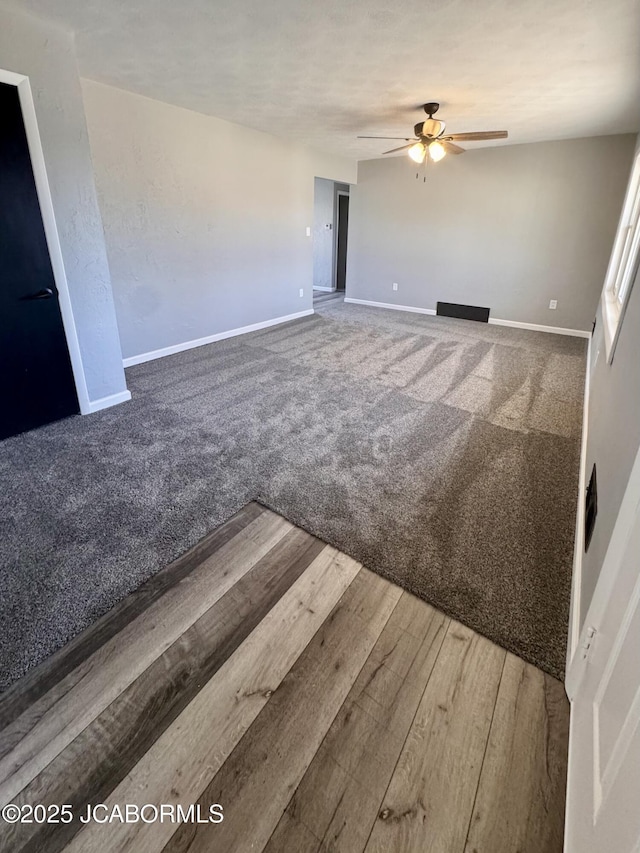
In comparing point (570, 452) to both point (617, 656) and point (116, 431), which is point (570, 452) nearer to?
point (617, 656)

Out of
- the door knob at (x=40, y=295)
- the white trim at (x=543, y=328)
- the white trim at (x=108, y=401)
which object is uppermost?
the door knob at (x=40, y=295)

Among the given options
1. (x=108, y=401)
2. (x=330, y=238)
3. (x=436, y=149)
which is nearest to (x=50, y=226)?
(x=108, y=401)

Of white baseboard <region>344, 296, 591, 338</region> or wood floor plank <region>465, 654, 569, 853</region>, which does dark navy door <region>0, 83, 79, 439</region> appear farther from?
white baseboard <region>344, 296, 591, 338</region>

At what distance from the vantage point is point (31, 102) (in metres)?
2.37

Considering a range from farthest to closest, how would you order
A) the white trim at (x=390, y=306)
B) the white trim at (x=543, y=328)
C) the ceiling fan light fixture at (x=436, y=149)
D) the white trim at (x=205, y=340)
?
1. the white trim at (x=390, y=306)
2. the white trim at (x=543, y=328)
3. the white trim at (x=205, y=340)
4. the ceiling fan light fixture at (x=436, y=149)

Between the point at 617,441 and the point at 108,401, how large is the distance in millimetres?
3269

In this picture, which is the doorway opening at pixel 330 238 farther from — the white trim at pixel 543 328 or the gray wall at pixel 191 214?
the white trim at pixel 543 328

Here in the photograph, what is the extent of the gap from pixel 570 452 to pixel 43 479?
10.7ft

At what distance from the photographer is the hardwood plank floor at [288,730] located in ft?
3.25

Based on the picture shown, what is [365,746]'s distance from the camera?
3.76ft

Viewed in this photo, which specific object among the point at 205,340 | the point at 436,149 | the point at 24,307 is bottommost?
the point at 205,340

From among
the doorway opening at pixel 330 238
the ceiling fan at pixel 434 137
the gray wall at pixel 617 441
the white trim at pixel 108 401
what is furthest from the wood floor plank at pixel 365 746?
the doorway opening at pixel 330 238

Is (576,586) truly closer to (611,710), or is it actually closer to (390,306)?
(611,710)

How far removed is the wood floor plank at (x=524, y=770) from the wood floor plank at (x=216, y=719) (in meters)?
0.63
